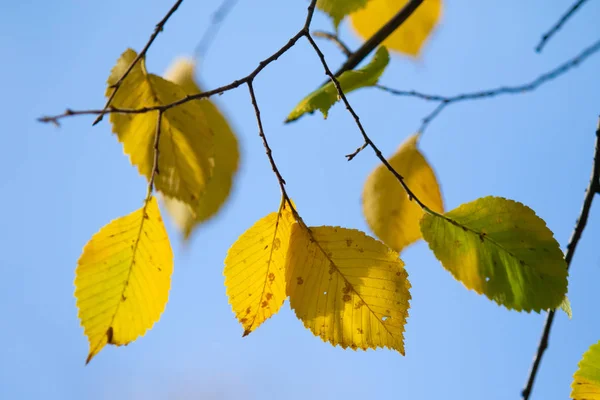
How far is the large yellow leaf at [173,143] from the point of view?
1.60ft

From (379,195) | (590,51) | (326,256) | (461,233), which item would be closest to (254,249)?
(326,256)

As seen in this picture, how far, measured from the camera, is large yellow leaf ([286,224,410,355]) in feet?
1.35

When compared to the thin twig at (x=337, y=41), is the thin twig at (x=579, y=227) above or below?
below

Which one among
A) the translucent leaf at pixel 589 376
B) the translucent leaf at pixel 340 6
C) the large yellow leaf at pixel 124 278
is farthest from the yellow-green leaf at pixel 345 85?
the translucent leaf at pixel 589 376

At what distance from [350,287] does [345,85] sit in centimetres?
20

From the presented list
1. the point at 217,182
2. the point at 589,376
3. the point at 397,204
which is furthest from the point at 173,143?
the point at 589,376

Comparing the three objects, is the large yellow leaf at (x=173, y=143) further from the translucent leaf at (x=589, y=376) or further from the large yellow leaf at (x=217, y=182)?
the translucent leaf at (x=589, y=376)

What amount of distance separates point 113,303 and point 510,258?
0.29m

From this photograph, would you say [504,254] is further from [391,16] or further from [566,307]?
[391,16]

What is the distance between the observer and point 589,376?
426mm

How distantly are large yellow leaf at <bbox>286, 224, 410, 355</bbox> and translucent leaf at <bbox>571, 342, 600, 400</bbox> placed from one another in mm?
142

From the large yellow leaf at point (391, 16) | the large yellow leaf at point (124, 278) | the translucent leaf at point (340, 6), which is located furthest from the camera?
the large yellow leaf at point (391, 16)

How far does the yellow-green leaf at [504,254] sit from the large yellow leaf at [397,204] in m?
0.17

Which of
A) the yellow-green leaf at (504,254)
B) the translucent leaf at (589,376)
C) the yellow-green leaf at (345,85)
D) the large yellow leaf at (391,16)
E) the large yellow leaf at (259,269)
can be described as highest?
the large yellow leaf at (391,16)
